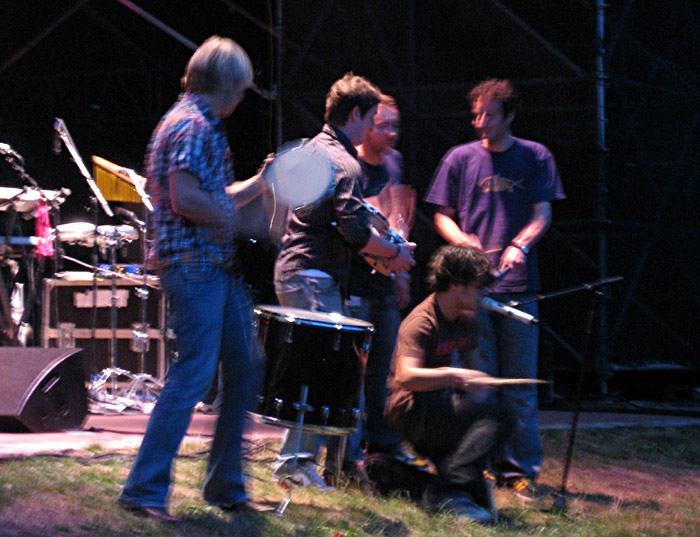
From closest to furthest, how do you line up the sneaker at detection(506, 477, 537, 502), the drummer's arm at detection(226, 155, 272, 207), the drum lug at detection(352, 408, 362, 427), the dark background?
the drummer's arm at detection(226, 155, 272, 207) < the drum lug at detection(352, 408, 362, 427) < the sneaker at detection(506, 477, 537, 502) < the dark background

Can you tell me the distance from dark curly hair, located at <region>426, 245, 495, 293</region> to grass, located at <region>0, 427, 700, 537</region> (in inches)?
40.7

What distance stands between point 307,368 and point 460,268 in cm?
87

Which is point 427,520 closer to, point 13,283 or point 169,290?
point 169,290

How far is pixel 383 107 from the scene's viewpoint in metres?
5.06

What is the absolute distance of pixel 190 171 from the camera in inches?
132

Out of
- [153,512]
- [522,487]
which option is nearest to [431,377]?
[522,487]

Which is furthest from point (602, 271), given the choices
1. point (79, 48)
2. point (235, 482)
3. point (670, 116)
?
point (79, 48)

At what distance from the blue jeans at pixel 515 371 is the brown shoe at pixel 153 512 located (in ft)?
6.25

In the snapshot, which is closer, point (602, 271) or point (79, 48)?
point (602, 271)

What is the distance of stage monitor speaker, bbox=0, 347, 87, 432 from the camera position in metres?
5.16

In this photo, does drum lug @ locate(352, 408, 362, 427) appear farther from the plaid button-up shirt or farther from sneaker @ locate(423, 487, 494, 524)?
the plaid button-up shirt

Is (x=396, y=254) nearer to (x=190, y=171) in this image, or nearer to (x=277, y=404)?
(x=277, y=404)

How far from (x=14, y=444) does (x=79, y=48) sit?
23.5ft

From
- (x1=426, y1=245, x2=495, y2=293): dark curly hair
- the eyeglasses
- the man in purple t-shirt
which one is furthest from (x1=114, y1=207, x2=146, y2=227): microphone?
(x1=426, y1=245, x2=495, y2=293): dark curly hair
